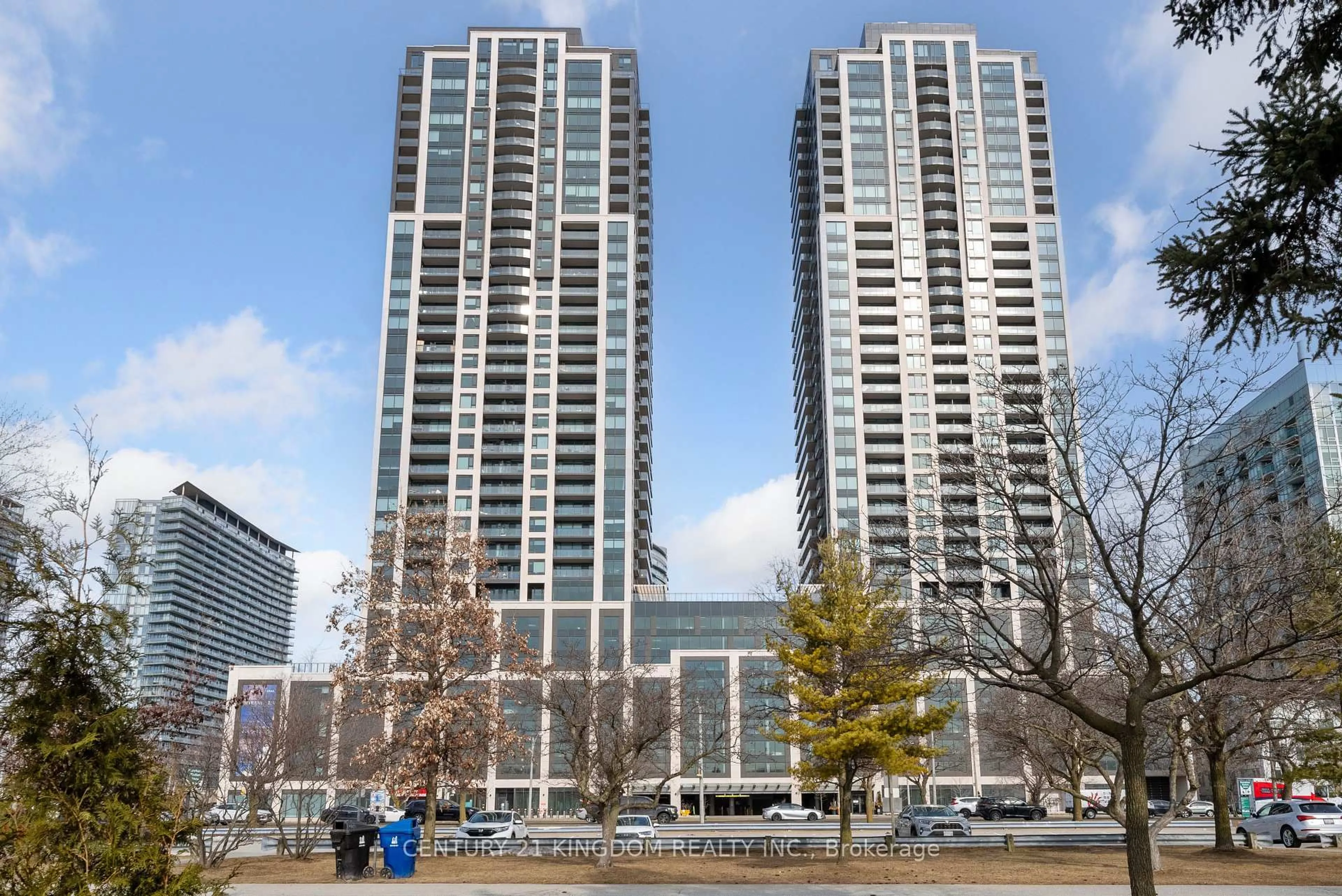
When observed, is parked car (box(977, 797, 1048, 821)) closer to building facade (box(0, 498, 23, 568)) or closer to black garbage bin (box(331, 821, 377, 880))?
black garbage bin (box(331, 821, 377, 880))

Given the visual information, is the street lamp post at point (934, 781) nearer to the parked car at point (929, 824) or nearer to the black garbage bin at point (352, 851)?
the parked car at point (929, 824)

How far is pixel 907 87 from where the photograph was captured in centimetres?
11869

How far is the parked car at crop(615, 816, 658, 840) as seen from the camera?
122ft

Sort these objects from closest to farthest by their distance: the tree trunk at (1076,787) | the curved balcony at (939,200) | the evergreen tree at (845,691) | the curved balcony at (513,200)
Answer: the evergreen tree at (845,691) < the tree trunk at (1076,787) < the curved balcony at (513,200) < the curved balcony at (939,200)

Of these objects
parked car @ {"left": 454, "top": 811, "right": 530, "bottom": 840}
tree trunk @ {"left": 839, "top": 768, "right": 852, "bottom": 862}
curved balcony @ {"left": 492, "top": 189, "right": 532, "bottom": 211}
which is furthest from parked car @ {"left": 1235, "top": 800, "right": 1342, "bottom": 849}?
curved balcony @ {"left": 492, "top": 189, "right": 532, "bottom": 211}

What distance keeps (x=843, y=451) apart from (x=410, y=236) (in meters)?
52.5

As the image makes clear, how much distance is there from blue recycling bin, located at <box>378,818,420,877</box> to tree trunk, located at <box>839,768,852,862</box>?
38.3 ft

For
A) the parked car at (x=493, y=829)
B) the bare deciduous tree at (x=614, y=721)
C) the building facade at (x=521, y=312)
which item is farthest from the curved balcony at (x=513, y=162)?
the parked car at (x=493, y=829)

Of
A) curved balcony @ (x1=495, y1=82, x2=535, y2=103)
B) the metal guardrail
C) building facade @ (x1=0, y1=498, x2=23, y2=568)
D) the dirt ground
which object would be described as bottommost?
the metal guardrail

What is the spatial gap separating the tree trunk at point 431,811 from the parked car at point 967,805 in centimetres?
4098

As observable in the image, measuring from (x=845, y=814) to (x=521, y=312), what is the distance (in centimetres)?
8341

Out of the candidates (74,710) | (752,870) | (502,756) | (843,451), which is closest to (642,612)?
(843,451)

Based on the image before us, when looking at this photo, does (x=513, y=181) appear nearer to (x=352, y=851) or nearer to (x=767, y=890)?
(x=352, y=851)

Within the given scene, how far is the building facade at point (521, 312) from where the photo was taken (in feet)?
323
